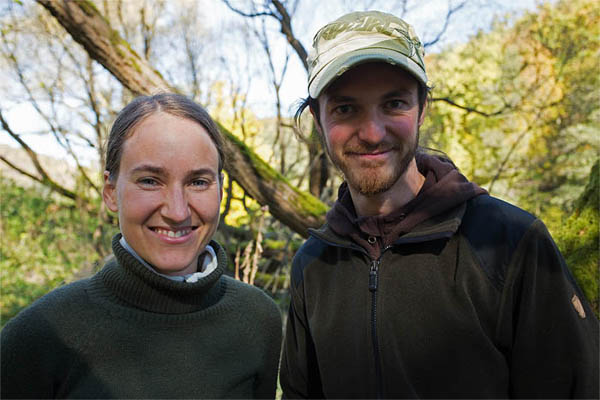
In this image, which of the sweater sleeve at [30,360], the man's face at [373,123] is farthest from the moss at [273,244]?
the sweater sleeve at [30,360]

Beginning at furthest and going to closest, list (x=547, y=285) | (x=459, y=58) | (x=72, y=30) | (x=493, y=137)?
(x=459, y=58)
(x=493, y=137)
(x=72, y=30)
(x=547, y=285)

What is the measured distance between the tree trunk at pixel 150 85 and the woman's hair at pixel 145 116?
7.88 ft

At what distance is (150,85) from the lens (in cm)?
481

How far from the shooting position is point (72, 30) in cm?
455

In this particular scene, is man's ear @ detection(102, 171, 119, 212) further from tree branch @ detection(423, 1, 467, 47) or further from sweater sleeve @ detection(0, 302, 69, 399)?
tree branch @ detection(423, 1, 467, 47)

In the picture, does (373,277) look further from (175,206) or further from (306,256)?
(175,206)

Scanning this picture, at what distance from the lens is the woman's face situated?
1.54 m

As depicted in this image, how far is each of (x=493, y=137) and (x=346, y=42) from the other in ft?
70.6

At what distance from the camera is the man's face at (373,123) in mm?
1758

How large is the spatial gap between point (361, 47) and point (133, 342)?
1.39m

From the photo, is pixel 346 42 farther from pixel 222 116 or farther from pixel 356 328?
pixel 222 116

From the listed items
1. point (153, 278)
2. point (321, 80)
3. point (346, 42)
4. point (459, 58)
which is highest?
point (459, 58)

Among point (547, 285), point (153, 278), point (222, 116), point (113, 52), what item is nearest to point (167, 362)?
point (153, 278)

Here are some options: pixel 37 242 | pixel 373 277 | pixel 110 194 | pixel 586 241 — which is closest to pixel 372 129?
pixel 373 277
